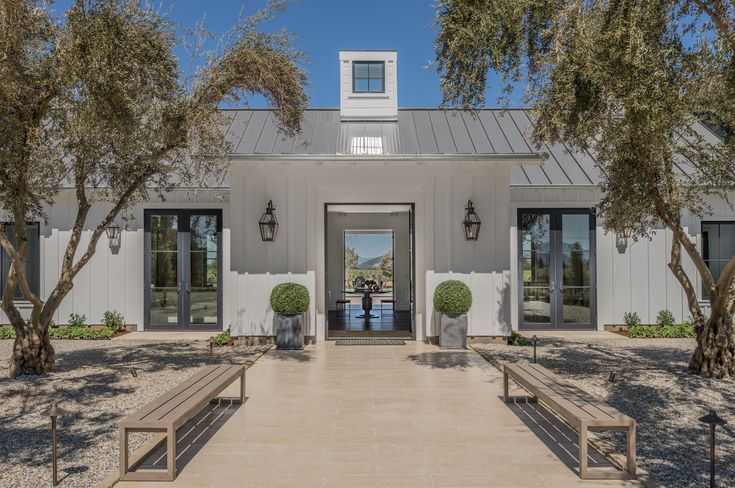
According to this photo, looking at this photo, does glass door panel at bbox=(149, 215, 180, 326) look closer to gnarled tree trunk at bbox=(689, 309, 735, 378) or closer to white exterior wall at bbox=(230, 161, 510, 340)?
white exterior wall at bbox=(230, 161, 510, 340)

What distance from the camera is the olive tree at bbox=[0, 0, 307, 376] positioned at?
5320mm

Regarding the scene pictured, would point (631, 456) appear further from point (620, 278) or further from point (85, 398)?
point (620, 278)

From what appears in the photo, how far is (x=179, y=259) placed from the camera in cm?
1061

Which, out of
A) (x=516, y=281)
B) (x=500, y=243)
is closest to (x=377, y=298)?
(x=516, y=281)

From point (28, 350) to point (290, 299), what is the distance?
143 inches

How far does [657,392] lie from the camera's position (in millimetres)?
5738

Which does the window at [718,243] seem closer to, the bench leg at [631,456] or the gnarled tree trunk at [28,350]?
the bench leg at [631,456]

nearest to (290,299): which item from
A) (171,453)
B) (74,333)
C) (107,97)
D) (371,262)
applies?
(107,97)

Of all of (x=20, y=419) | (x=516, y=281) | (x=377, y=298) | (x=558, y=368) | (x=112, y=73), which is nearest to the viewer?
(x=20, y=419)

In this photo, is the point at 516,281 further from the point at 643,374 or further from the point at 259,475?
the point at 259,475

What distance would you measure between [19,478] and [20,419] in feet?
5.11

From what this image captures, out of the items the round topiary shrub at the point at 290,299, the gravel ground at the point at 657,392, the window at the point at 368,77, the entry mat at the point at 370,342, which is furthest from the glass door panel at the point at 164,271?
the gravel ground at the point at 657,392

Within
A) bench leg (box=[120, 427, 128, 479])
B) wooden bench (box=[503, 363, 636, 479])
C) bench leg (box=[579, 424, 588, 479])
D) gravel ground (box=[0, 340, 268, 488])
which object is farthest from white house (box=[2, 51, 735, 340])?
bench leg (box=[579, 424, 588, 479])

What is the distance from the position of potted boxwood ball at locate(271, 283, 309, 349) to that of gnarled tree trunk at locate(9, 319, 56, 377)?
10.8 feet
